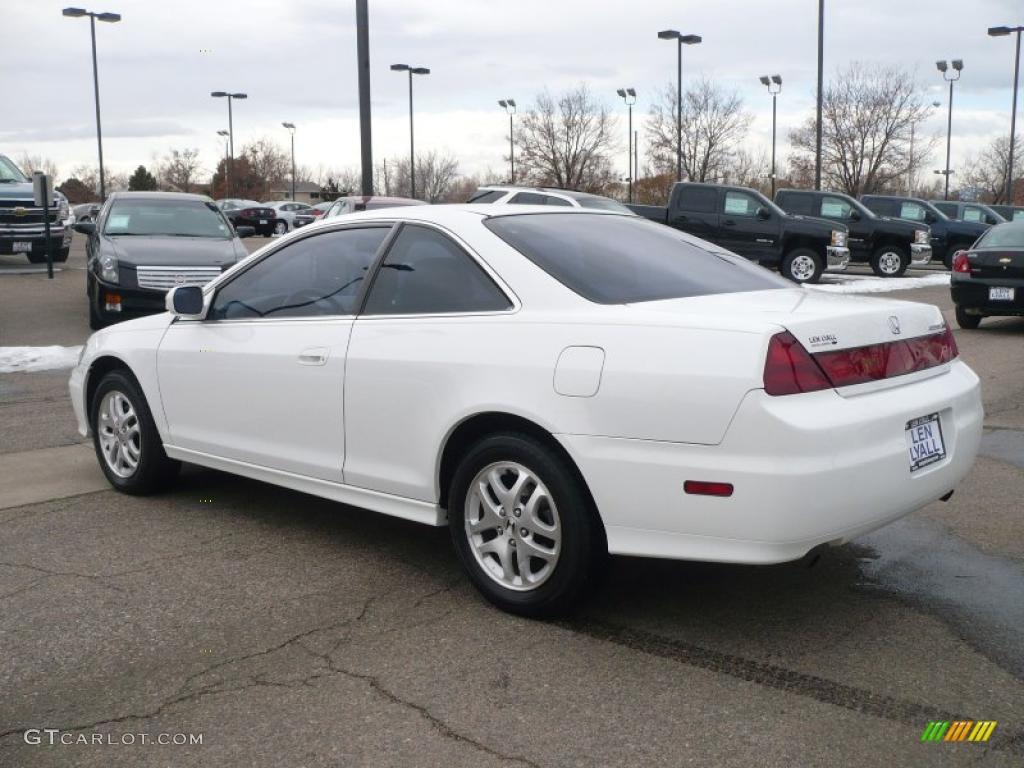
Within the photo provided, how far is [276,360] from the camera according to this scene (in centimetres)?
489

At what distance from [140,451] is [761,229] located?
1866 centimetres

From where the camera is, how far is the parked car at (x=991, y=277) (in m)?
13.2

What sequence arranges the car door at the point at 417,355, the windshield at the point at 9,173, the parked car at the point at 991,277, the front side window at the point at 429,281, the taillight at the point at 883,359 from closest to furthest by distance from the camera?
the taillight at the point at 883,359 < the car door at the point at 417,355 < the front side window at the point at 429,281 < the parked car at the point at 991,277 < the windshield at the point at 9,173

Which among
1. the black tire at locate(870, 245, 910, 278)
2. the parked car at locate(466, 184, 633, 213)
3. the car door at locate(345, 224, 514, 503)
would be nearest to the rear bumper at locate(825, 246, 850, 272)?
the black tire at locate(870, 245, 910, 278)

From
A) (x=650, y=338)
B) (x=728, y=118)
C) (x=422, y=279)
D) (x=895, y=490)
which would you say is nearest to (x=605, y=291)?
(x=650, y=338)

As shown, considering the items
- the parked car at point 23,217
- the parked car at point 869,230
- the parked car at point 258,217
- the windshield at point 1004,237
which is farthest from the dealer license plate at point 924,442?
the parked car at point 258,217

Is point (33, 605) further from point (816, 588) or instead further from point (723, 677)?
point (816, 588)

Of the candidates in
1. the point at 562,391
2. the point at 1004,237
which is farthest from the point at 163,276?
the point at 1004,237

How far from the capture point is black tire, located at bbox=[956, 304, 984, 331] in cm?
1402

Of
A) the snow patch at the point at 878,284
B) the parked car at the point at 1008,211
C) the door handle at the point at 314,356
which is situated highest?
the parked car at the point at 1008,211

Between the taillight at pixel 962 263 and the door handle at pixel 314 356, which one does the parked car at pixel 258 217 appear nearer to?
the taillight at pixel 962 263

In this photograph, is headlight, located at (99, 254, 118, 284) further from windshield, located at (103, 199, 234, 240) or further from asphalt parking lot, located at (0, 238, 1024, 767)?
asphalt parking lot, located at (0, 238, 1024, 767)

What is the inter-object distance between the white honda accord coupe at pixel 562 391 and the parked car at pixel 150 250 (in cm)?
725

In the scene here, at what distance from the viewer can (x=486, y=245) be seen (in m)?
4.38
